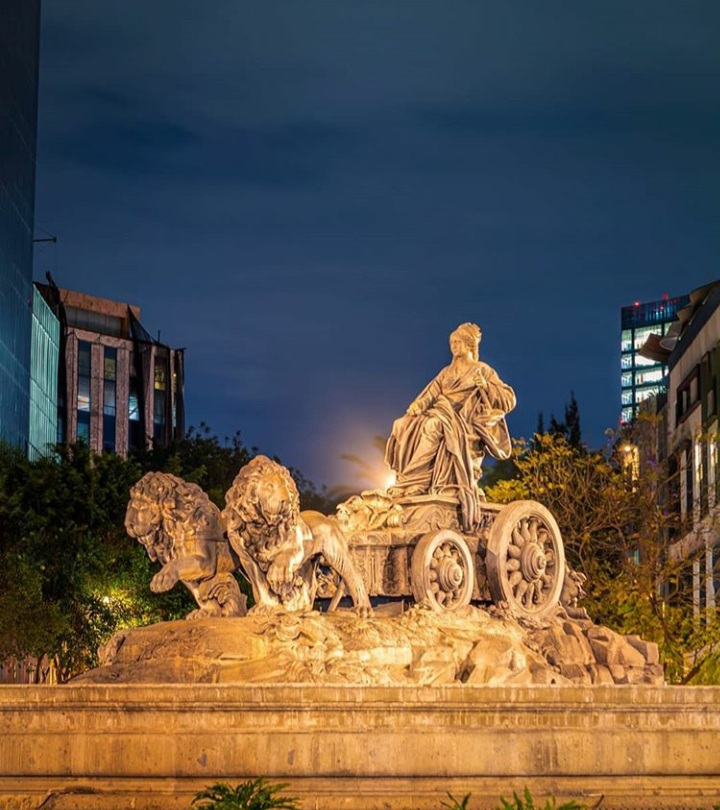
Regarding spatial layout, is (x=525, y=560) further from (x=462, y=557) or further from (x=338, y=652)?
(x=338, y=652)

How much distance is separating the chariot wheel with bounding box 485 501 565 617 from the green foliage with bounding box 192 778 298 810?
24.8 ft

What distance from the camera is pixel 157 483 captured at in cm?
1984

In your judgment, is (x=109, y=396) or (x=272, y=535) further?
(x=109, y=396)

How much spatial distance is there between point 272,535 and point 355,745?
4.16 meters

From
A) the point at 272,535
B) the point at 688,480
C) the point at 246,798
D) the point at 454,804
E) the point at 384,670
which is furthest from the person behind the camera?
the point at 688,480

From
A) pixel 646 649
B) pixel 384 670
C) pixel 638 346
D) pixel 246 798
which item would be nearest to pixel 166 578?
pixel 384 670

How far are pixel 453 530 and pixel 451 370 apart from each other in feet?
7.67

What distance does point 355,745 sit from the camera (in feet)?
49.0

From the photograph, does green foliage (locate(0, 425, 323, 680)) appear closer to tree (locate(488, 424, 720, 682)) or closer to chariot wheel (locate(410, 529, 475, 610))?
tree (locate(488, 424, 720, 682))

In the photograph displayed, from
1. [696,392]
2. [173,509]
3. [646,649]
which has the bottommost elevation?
[646,649]

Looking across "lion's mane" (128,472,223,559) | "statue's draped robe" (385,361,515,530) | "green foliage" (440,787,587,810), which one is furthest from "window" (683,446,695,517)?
"green foliage" (440,787,587,810)

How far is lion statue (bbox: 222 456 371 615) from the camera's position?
1853cm

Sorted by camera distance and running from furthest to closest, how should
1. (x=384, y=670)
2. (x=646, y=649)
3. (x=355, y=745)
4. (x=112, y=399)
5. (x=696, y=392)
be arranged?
(x=112, y=399) → (x=696, y=392) → (x=646, y=649) → (x=384, y=670) → (x=355, y=745)

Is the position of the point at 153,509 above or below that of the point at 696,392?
below
